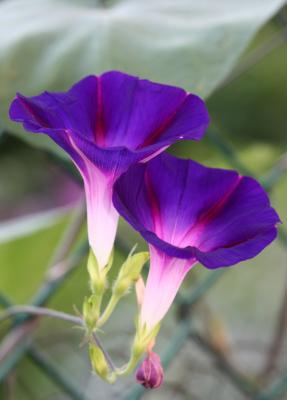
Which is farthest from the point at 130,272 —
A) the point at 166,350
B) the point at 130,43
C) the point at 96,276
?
the point at 166,350

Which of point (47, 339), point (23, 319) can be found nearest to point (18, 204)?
point (47, 339)

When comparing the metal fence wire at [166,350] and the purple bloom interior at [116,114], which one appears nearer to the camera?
the purple bloom interior at [116,114]

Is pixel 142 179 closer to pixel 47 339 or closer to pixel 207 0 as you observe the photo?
pixel 207 0

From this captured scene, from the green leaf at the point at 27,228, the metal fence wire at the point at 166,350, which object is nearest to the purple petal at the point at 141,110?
the metal fence wire at the point at 166,350

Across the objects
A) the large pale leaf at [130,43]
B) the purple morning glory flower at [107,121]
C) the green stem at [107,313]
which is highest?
the purple morning glory flower at [107,121]

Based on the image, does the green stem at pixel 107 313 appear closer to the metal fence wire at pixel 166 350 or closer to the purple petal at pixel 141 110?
the purple petal at pixel 141 110

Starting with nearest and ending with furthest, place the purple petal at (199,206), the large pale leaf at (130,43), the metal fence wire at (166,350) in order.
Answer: the purple petal at (199,206), the large pale leaf at (130,43), the metal fence wire at (166,350)
